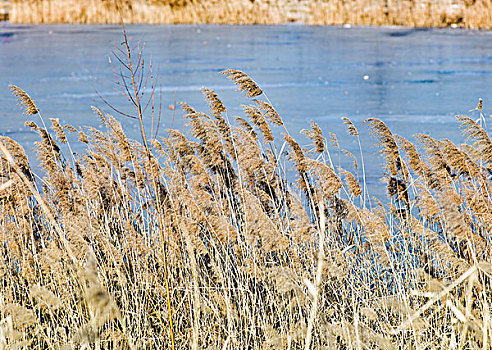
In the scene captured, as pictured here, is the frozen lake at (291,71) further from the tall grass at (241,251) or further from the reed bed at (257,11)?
the tall grass at (241,251)

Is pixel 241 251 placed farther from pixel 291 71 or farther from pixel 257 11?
pixel 257 11

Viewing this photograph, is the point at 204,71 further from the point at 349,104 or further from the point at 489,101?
the point at 489,101

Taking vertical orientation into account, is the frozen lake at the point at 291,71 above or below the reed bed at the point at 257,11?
below

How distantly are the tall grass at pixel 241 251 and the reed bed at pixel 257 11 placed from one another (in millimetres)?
14398

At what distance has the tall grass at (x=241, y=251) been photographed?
3.40 metres

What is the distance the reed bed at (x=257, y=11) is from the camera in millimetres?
18156

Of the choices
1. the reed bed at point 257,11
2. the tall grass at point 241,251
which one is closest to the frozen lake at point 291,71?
the reed bed at point 257,11

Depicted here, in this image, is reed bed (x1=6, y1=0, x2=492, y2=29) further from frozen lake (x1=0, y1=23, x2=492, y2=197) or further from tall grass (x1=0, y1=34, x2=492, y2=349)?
tall grass (x1=0, y1=34, x2=492, y2=349)

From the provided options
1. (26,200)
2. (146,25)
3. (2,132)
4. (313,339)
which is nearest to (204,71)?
(2,132)

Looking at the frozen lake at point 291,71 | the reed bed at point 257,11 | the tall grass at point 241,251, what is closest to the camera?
the tall grass at point 241,251

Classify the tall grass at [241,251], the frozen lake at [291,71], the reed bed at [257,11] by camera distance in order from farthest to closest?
the reed bed at [257,11]
the frozen lake at [291,71]
the tall grass at [241,251]

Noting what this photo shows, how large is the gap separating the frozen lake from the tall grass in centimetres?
233

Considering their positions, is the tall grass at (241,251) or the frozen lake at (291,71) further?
the frozen lake at (291,71)

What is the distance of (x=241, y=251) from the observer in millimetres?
4020
